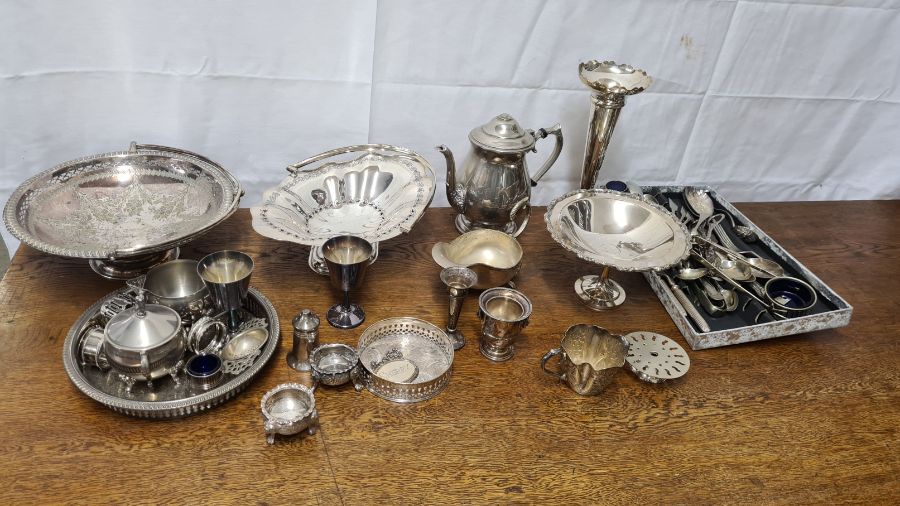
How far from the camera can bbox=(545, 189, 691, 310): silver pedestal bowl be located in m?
1.11

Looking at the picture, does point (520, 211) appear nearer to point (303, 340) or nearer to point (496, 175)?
point (496, 175)

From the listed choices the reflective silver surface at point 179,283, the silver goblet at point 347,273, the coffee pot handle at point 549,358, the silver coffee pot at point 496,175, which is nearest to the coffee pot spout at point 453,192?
the silver coffee pot at point 496,175

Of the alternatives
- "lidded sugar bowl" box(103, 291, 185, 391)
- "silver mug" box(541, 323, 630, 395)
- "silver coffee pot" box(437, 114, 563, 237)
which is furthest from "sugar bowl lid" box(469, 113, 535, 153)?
"lidded sugar bowl" box(103, 291, 185, 391)

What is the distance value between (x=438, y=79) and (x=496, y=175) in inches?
10.6

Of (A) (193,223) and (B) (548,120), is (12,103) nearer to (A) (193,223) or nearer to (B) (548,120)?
(A) (193,223)

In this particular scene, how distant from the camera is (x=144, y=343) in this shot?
85 centimetres

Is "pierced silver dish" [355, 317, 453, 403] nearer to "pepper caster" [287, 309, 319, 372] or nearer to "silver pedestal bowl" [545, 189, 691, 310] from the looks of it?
"pepper caster" [287, 309, 319, 372]

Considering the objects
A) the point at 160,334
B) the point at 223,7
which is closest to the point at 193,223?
the point at 160,334

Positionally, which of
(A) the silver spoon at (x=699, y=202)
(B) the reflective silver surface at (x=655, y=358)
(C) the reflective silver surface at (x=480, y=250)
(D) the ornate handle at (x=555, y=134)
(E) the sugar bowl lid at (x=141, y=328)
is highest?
(D) the ornate handle at (x=555, y=134)

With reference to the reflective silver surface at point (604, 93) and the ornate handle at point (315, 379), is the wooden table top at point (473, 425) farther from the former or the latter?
the reflective silver surface at point (604, 93)

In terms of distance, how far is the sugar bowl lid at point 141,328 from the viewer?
844 millimetres

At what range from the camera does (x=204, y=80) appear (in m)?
1.23

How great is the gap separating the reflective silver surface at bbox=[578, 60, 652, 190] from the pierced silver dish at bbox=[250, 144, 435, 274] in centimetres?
33

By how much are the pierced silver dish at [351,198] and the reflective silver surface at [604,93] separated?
1.10 ft
